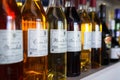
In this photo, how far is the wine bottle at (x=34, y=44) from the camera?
0.37m

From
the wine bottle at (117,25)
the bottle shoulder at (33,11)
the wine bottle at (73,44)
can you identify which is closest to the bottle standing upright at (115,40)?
the wine bottle at (117,25)

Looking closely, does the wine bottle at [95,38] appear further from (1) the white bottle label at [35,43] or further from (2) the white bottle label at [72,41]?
(1) the white bottle label at [35,43]

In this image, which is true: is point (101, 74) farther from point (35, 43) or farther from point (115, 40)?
point (115, 40)

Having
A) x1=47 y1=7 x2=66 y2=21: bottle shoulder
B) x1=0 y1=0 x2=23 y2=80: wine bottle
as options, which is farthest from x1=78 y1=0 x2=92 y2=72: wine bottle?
x1=0 y1=0 x2=23 y2=80: wine bottle

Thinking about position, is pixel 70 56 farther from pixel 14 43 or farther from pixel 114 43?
pixel 114 43

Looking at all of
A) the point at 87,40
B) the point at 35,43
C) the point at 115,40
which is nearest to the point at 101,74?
the point at 87,40

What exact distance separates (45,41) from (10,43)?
0.30 feet

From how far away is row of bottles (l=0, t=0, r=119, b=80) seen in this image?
30 cm

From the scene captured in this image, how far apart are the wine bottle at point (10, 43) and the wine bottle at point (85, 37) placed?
0.87 ft

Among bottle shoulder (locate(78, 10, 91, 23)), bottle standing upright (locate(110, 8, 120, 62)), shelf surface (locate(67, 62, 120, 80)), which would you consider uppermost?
bottle shoulder (locate(78, 10, 91, 23))

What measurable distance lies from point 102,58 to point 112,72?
0.10 metres

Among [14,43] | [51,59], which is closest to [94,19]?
[51,59]

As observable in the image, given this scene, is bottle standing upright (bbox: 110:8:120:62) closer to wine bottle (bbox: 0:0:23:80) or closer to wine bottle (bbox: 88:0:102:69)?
wine bottle (bbox: 88:0:102:69)

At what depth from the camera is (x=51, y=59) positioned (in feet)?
1.43
